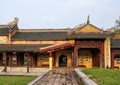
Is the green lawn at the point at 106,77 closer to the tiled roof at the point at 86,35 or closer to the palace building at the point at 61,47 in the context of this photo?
the tiled roof at the point at 86,35

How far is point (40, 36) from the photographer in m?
43.1

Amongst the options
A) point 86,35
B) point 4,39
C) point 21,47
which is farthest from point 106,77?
point 4,39

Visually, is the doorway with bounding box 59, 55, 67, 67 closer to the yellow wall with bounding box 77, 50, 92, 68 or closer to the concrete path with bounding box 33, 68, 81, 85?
the yellow wall with bounding box 77, 50, 92, 68

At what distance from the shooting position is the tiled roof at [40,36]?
1662 inches

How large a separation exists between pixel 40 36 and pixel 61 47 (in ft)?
23.4

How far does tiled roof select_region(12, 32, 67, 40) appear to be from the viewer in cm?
4222

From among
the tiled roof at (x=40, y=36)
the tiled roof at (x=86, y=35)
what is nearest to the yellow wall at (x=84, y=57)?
the tiled roof at (x=40, y=36)

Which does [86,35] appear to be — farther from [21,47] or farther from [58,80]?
[58,80]

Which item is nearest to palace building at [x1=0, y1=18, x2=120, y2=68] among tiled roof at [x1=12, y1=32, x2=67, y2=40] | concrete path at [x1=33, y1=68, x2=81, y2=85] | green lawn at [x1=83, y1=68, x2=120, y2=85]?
tiled roof at [x1=12, y1=32, x2=67, y2=40]

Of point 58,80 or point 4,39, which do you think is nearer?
point 58,80

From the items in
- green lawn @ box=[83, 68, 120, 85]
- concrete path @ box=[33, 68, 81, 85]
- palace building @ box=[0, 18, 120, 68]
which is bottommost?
concrete path @ box=[33, 68, 81, 85]

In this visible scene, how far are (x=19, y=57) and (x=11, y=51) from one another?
2.60m

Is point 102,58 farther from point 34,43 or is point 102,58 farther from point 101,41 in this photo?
point 34,43

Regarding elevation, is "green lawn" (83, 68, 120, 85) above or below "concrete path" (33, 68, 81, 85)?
above
